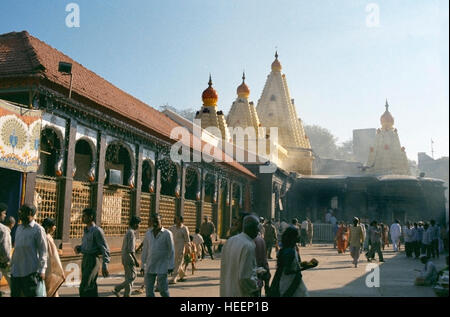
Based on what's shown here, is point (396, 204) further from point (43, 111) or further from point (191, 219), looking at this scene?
point (43, 111)

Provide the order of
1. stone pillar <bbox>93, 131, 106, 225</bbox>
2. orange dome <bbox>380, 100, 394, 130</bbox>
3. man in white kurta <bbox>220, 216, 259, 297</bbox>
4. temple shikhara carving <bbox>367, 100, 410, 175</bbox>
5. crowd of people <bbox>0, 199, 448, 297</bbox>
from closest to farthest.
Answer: man in white kurta <bbox>220, 216, 259, 297</bbox>, crowd of people <bbox>0, 199, 448, 297</bbox>, stone pillar <bbox>93, 131, 106, 225</bbox>, temple shikhara carving <bbox>367, 100, 410, 175</bbox>, orange dome <bbox>380, 100, 394, 130</bbox>

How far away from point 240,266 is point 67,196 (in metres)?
7.49

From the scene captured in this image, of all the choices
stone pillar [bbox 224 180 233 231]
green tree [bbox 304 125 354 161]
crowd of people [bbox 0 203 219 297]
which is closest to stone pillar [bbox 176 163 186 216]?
stone pillar [bbox 224 180 233 231]

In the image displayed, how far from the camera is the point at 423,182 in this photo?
34.4 meters

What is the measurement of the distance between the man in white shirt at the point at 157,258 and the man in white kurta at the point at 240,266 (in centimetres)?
253

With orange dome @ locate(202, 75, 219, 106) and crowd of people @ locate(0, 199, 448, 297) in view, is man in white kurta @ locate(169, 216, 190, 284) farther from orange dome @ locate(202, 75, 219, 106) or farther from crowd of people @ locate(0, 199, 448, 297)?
orange dome @ locate(202, 75, 219, 106)

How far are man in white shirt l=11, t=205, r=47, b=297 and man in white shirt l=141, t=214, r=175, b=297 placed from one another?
1935 mm

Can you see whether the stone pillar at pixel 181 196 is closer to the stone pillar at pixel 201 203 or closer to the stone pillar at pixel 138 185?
the stone pillar at pixel 201 203

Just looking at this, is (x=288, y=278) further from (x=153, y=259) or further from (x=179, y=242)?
(x=179, y=242)

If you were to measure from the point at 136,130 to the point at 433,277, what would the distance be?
9140 mm

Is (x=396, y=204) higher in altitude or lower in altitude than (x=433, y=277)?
higher

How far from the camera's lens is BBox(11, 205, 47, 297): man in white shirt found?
232 inches

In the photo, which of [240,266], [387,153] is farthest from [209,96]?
[240,266]
